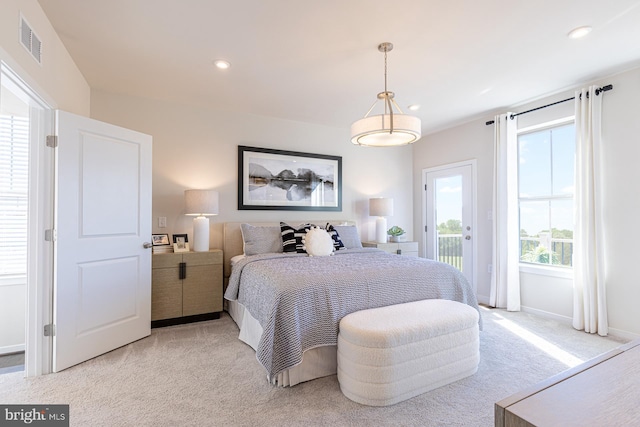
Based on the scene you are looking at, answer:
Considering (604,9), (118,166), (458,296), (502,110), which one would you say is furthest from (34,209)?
(502,110)

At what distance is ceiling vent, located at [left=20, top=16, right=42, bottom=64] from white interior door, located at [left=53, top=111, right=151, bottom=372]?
0.44 meters

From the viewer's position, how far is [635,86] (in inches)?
113

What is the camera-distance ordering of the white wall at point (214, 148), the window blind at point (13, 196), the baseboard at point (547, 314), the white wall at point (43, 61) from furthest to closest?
the white wall at point (214, 148) → the baseboard at point (547, 314) → the window blind at point (13, 196) → the white wall at point (43, 61)

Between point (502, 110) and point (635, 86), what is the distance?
50.3 inches

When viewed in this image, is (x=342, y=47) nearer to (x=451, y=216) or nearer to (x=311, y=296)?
(x=311, y=296)

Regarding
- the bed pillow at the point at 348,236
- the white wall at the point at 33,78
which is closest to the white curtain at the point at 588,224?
the bed pillow at the point at 348,236

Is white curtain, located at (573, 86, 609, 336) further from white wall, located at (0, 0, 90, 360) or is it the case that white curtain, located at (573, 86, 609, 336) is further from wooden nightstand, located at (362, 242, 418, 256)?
white wall, located at (0, 0, 90, 360)

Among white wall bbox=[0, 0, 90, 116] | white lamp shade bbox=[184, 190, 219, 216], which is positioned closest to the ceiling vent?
white wall bbox=[0, 0, 90, 116]

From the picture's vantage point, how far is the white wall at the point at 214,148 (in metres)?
3.61

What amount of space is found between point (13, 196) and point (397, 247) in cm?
440

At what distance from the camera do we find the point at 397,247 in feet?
15.2

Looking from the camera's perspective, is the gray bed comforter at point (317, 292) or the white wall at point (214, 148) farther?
the white wall at point (214, 148)

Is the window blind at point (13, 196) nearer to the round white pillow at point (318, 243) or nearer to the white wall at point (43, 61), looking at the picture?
the white wall at point (43, 61)

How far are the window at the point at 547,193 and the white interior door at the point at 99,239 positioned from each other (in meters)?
4.38
